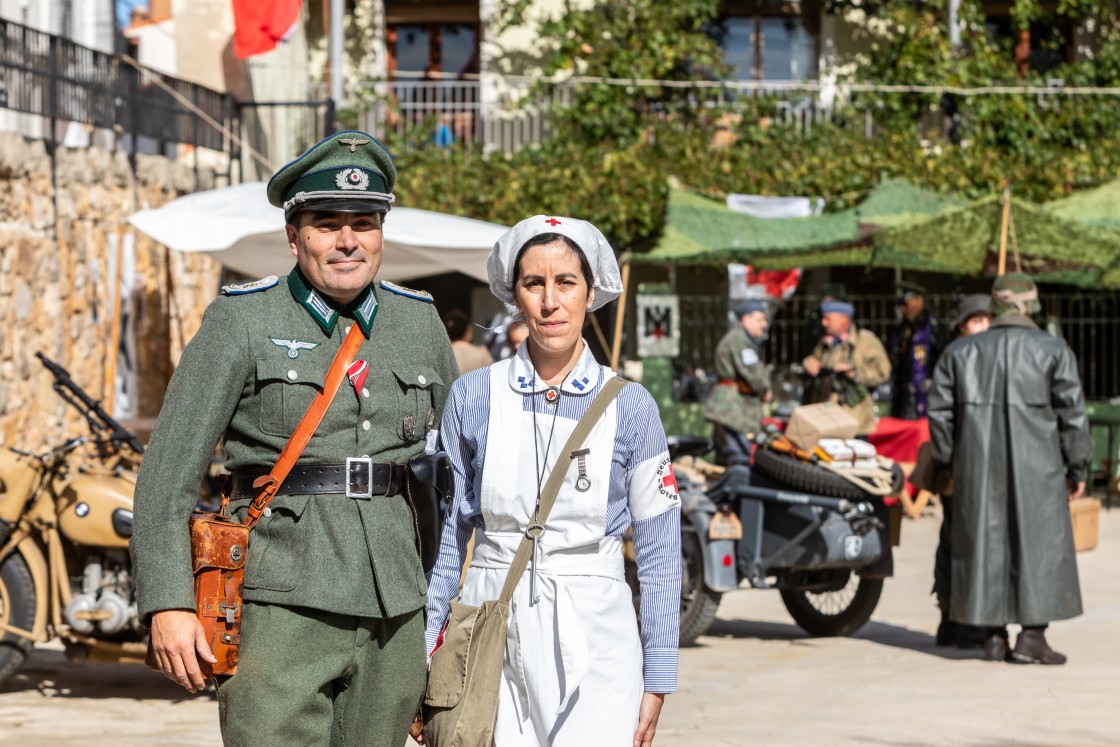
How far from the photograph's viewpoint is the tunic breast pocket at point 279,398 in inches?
137

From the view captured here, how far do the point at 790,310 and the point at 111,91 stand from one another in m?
8.95

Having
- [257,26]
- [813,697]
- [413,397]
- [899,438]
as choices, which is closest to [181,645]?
[413,397]

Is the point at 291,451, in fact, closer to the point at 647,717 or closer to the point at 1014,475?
the point at 647,717

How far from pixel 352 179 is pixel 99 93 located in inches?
460

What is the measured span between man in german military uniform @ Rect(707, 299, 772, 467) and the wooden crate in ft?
7.56

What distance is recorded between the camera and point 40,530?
7359 millimetres

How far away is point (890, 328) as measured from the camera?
1877cm

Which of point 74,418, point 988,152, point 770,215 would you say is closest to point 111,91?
point 74,418

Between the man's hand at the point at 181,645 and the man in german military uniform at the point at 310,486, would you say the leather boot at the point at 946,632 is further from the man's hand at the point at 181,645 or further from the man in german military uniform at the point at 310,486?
the man's hand at the point at 181,645

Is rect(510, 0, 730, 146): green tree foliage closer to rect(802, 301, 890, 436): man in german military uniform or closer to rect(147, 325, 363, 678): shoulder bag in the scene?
rect(802, 301, 890, 436): man in german military uniform

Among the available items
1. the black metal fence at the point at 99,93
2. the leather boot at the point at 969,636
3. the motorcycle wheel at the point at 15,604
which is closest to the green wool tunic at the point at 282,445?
the motorcycle wheel at the point at 15,604

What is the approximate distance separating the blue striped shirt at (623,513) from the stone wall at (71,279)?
28.5 ft

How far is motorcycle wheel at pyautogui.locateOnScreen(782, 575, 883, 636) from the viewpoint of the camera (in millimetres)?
9356

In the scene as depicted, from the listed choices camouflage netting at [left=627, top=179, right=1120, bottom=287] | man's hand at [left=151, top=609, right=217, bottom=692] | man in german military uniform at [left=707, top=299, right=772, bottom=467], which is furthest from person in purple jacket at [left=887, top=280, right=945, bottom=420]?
man's hand at [left=151, top=609, right=217, bottom=692]
